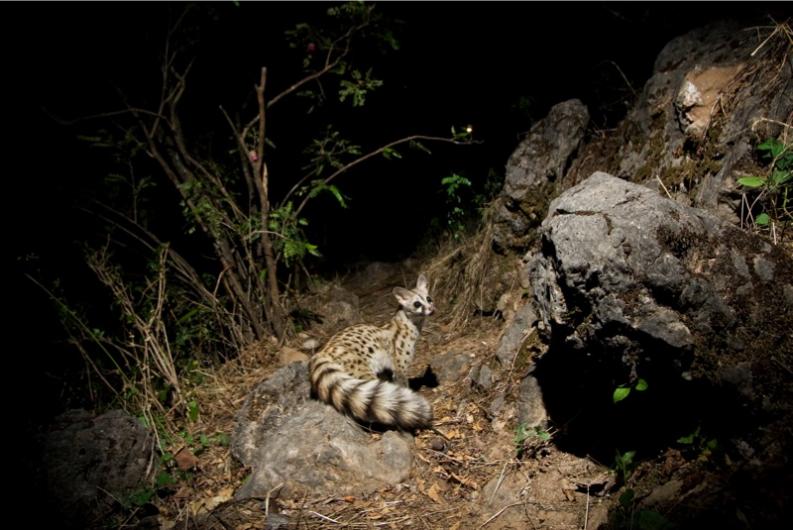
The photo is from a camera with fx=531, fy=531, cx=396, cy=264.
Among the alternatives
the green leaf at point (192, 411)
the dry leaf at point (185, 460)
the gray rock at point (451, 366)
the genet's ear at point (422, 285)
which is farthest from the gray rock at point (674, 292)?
the green leaf at point (192, 411)

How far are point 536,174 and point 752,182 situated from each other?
248cm

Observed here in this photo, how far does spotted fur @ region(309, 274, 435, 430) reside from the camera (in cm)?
380

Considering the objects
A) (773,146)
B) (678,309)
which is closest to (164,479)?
(678,309)

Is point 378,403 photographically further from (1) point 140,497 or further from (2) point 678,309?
(2) point 678,309

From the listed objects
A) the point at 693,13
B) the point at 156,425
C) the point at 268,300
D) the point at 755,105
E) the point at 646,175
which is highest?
the point at 693,13

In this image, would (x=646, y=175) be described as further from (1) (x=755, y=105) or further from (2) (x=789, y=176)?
(2) (x=789, y=176)

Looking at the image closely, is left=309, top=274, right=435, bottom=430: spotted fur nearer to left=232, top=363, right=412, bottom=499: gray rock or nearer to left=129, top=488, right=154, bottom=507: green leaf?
left=232, top=363, right=412, bottom=499: gray rock

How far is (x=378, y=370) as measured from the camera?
15.5ft

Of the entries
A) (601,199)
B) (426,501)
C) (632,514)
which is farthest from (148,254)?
(632,514)

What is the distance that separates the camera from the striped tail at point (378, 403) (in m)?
Result: 3.78

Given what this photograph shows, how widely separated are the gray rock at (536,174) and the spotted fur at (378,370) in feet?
3.51

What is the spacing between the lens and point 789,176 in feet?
10.4

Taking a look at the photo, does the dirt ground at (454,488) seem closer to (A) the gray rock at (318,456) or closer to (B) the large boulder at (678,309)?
(A) the gray rock at (318,456)

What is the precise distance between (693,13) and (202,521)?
6.25 metres
